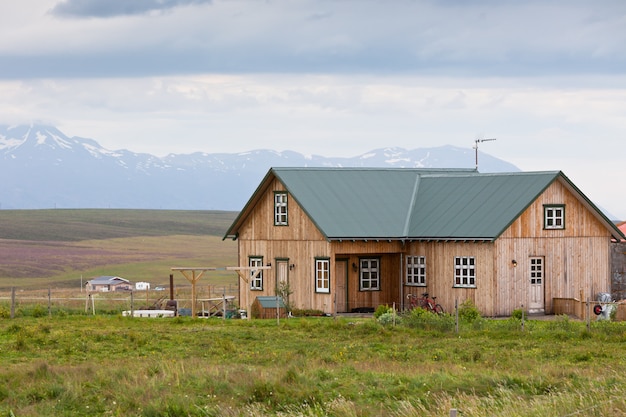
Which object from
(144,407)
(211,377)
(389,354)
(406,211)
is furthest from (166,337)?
(406,211)

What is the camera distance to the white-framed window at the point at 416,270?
4284 centimetres

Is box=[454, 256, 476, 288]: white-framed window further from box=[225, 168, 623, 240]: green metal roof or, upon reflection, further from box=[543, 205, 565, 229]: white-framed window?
box=[543, 205, 565, 229]: white-framed window

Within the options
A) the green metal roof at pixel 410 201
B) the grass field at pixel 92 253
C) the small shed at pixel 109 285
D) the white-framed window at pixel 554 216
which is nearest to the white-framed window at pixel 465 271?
the green metal roof at pixel 410 201

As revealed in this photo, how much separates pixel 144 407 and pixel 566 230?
26137mm

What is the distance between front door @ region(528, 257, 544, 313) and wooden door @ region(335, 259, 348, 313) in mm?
7019

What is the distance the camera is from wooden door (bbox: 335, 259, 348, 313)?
43.0 meters

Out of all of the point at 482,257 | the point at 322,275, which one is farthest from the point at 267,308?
the point at 482,257

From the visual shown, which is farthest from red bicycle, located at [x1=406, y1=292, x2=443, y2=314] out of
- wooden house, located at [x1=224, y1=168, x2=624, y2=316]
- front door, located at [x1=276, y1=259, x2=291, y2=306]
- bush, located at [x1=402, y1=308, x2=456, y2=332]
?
bush, located at [x1=402, y1=308, x2=456, y2=332]

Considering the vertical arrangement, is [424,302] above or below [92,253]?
below

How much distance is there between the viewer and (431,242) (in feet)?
139

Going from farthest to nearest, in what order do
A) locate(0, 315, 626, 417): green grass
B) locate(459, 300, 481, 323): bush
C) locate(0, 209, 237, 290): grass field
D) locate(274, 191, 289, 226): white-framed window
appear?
locate(0, 209, 237, 290): grass field, locate(274, 191, 289, 226): white-framed window, locate(459, 300, 481, 323): bush, locate(0, 315, 626, 417): green grass

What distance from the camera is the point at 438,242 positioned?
42.2 meters

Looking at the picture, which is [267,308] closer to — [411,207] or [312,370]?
[411,207]

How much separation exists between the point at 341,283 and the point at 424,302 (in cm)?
335
